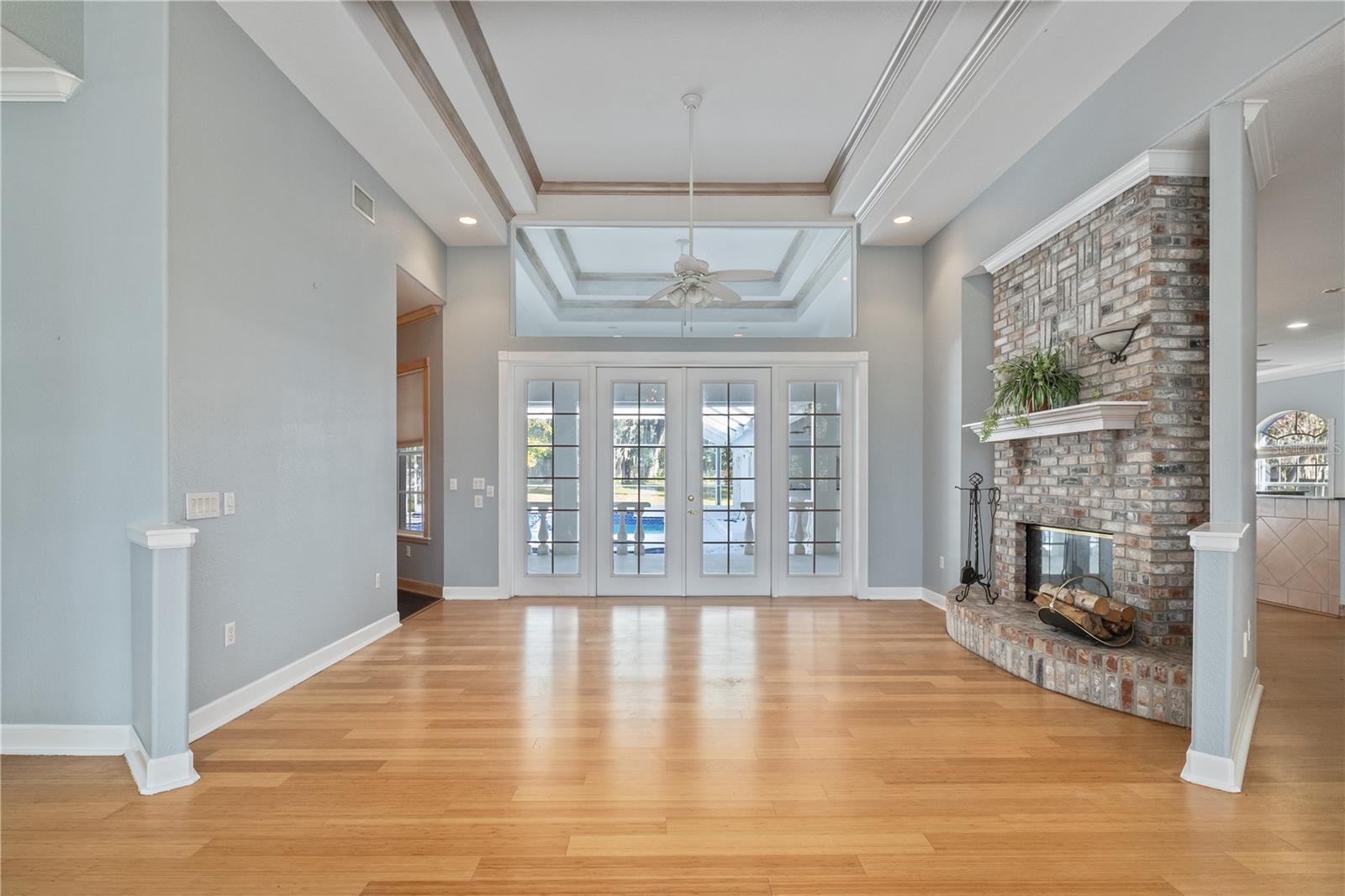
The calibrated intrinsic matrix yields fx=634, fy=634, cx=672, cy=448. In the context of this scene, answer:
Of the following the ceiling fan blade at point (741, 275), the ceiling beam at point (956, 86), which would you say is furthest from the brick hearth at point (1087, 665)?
the ceiling beam at point (956, 86)

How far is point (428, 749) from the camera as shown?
280 cm

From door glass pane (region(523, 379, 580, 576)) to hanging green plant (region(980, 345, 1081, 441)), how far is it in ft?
11.9

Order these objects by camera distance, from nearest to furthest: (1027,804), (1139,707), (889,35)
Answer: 1. (1027,804)
2. (1139,707)
3. (889,35)

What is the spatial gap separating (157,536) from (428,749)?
54.6 inches

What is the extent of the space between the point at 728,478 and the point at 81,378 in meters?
4.64

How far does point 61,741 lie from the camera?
8.91 feet

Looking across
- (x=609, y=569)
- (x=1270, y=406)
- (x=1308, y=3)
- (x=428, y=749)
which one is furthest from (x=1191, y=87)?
(x=1270, y=406)

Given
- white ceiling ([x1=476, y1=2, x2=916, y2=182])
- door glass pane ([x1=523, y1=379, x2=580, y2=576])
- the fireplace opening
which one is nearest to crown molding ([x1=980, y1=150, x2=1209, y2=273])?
white ceiling ([x1=476, y1=2, x2=916, y2=182])

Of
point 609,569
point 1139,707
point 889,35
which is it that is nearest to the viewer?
point 1139,707

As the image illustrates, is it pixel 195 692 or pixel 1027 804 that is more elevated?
pixel 195 692

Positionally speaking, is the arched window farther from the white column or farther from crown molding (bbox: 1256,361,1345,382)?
the white column

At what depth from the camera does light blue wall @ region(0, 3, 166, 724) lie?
2.71 meters

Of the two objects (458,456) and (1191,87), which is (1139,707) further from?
(458,456)

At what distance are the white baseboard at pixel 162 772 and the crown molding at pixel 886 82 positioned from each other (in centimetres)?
500
